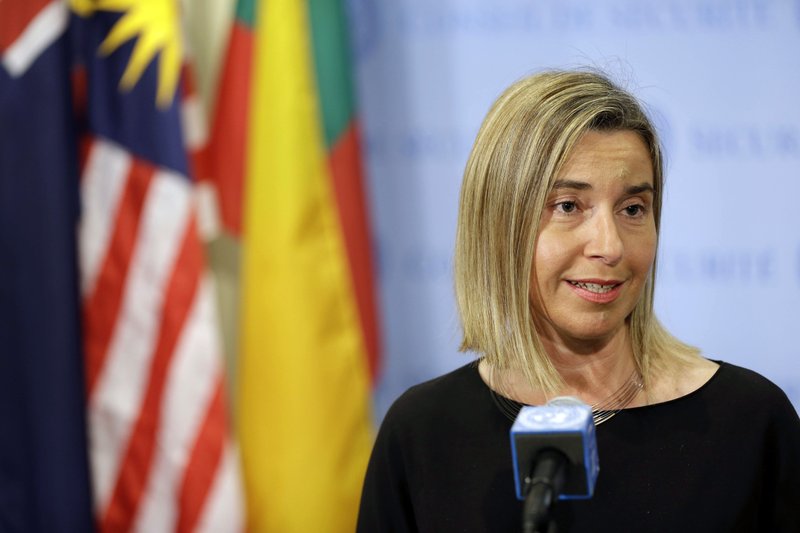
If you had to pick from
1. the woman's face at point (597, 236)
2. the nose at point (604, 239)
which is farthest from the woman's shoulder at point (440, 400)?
the nose at point (604, 239)

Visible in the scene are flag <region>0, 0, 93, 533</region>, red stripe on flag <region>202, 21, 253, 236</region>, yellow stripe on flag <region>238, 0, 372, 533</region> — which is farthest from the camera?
red stripe on flag <region>202, 21, 253, 236</region>

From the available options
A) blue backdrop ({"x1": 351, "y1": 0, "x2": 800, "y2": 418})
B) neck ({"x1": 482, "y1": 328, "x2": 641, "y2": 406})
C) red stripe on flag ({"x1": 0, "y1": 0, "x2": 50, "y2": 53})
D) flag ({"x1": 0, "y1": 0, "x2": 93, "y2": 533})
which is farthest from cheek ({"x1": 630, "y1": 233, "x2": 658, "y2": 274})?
red stripe on flag ({"x1": 0, "y1": 0, "x2": 50, "y2": 53})

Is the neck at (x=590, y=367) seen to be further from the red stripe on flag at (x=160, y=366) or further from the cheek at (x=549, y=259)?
the red stripe on flag at (x=160, y=366)

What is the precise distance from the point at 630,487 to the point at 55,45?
180cm

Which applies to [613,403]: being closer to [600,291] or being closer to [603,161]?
[600,291]

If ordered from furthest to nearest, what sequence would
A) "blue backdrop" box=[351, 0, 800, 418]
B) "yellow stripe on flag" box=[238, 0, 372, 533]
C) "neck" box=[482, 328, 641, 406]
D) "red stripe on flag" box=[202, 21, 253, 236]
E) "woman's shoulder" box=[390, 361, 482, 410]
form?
"blue backdrop" box=[351, 0, 800, 418]
"red stripe on flag" box=[202, 21, 253, 236]
"yellow stripe on flag" box=[238, 0, 372, 533]
"woman's shoulder" box=[390, 361, 482, 410]
"neck" box=[482, 328, 641, 406]

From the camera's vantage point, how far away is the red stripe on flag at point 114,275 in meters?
2.53

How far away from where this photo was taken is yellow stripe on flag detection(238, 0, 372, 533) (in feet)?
8.57

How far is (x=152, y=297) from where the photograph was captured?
8.30ft

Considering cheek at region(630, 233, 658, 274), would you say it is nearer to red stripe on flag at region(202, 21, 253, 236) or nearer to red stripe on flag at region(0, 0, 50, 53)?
red stripe on flag at region(202, 21, 253, 236)

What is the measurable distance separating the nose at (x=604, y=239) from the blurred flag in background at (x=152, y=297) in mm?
1320

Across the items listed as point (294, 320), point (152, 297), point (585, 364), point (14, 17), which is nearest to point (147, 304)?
point (152, 297)

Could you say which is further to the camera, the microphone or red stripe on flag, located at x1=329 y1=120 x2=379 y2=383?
red stripe on flag, located at x1=329 y1=120 x2=379 y2=383

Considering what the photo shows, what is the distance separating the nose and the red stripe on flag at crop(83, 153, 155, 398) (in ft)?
4.72
